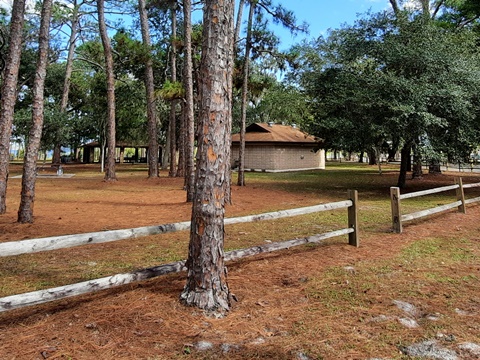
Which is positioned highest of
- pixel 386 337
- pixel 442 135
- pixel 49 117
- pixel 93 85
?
pixel 93 85

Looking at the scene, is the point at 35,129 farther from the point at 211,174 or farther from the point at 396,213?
the point at 396,213

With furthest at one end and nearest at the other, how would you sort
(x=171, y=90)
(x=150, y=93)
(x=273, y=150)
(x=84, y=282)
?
1. (x=273, y=150)
2. (x=150, y=93)
3. (x=171, y=90)
4. (x=84, y=282)

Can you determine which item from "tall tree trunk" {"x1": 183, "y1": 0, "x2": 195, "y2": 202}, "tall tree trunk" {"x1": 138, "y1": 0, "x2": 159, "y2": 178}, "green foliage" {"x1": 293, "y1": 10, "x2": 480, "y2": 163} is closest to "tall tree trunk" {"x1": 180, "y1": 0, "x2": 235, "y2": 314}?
"tall tree trunk" {"x1": 183, "y1": 0, "x2": 195, "y2": 202}

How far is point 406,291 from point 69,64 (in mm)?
30829

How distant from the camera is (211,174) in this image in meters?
3.20

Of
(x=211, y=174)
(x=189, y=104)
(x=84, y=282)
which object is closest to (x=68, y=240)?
(x=84, y=282)

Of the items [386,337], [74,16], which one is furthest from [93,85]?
[386,337]

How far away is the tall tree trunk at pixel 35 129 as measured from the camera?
7.05 m

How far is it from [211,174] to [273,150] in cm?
2639

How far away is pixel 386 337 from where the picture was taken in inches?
109

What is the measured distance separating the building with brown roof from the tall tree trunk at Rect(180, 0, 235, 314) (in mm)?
25186

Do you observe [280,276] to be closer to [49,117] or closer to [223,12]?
[223,12]

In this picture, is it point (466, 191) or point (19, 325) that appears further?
point (466, 191)

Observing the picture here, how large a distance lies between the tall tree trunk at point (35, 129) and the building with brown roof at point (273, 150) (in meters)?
22.5
